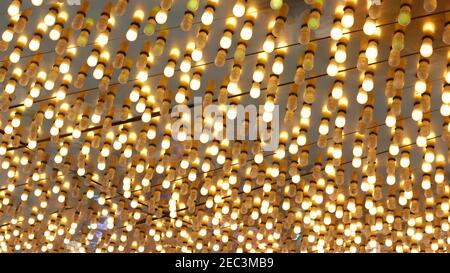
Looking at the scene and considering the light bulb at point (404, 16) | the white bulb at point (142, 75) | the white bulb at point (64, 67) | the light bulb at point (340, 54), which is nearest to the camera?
the light bulb at point (404, 16)

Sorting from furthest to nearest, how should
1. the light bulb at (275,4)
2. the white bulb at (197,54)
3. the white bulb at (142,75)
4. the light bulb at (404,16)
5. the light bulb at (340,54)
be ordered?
1. the white bulb at (142,75)
2. the white bulb at (197,54)
3. the light bulb at (340,54)
4. the light bulb at (275,4)
5. the light bulb at (404,16)

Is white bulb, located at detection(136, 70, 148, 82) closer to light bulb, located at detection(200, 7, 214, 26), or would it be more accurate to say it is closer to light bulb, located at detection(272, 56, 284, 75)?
light bulb, located at detection(200, 7, 214, 26)

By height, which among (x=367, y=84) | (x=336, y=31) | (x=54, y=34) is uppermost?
(x=54, y=34)

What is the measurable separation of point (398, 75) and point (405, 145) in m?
1.38

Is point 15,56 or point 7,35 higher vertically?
point 7,35

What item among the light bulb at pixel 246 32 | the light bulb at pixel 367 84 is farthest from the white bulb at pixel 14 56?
the light bulb at pixel 367 84

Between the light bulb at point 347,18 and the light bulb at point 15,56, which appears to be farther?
the light bulb at point 15,56

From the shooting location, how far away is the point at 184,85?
550 centimetres

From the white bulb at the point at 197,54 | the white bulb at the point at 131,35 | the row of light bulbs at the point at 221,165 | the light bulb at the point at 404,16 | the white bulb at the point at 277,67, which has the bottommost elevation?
the row of light bulbs at the point at 221,165

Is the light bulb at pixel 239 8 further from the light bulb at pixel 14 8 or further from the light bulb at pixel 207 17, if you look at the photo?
the light bulb at pixel 14 8

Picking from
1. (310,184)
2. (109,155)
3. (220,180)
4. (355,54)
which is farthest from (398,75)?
(109,155)

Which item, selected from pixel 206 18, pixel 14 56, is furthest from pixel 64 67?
pixel 206 18

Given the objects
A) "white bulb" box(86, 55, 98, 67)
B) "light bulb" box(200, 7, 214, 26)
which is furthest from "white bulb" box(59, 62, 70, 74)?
"light bulb" box(200, 7, 214, 26)

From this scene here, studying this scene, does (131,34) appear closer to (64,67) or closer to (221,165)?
(64,67)
